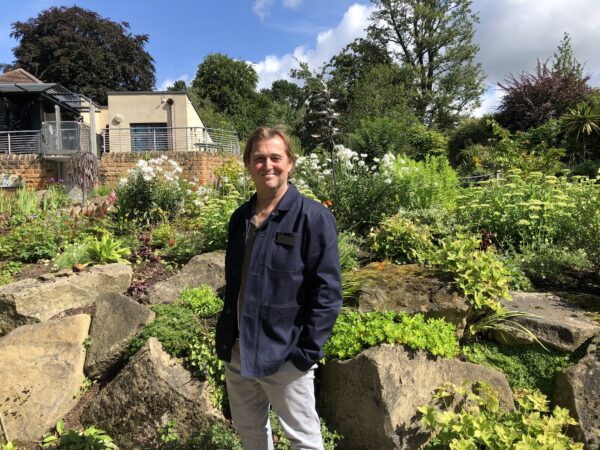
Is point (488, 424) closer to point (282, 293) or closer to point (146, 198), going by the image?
point (282, 293)

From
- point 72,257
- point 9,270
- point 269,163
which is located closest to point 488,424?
point 269,163

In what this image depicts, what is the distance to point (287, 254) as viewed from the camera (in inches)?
82.2

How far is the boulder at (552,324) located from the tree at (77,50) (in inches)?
1398

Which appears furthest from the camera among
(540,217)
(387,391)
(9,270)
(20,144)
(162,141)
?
(162,141)

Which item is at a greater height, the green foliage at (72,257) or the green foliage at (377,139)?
the green foliage at (377,139)

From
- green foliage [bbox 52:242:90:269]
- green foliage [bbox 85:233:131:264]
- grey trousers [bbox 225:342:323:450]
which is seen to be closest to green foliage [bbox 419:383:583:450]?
grey trousers [bbox 225:342:323:450]

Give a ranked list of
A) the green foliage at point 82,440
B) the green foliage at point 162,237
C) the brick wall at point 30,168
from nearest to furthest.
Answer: the green foliage at point 82,440 → the green foliage at point 162,237 → the brick wall at point 30,168

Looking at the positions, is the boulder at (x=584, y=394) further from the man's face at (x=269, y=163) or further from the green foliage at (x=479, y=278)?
the man's face at (x=269, y=163)

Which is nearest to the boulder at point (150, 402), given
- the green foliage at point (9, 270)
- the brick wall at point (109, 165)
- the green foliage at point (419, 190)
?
the green foliage at point (9, 270)

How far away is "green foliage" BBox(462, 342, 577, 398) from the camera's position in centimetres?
336

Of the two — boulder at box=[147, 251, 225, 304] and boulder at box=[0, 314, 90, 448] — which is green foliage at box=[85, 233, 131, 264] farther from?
boulder at box=[0, 314, 90, 448]

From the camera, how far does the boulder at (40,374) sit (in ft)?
11.5

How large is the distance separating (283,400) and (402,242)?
3.05 m

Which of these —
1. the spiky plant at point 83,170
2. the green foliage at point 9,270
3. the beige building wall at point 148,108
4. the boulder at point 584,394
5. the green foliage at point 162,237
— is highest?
the beige building wall at point 148,108
